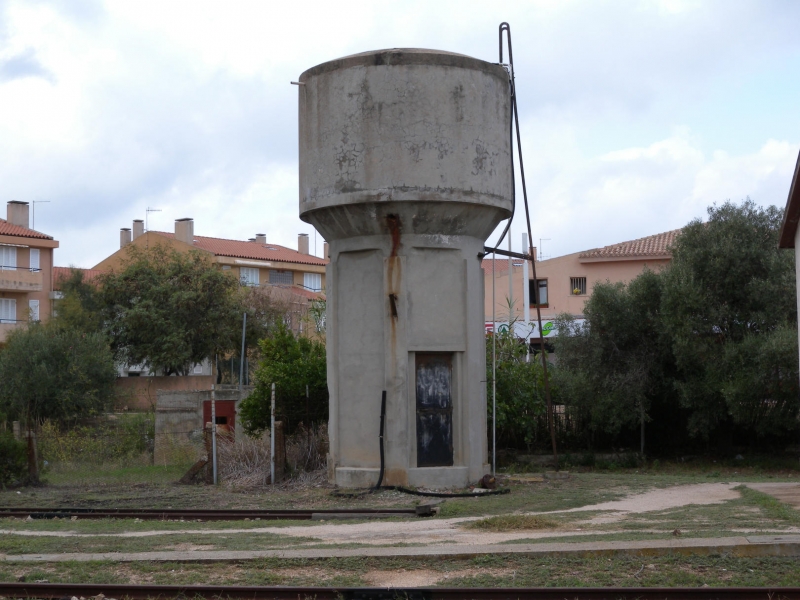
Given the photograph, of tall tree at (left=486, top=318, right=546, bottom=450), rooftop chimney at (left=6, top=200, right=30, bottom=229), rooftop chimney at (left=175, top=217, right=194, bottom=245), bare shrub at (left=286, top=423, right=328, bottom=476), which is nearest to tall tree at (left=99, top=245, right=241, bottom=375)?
rooftop chimney at (left=6, top=200, right=30, bottom=229)

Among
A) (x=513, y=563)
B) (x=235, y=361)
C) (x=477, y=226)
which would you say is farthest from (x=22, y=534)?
(x=235, y=361)

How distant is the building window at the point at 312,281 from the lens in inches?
3250

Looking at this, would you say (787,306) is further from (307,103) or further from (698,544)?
(698,544)

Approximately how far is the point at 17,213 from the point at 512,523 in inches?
2194

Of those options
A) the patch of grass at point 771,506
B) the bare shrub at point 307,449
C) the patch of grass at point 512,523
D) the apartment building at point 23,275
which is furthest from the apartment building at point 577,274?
the patch of grass at point 512,523

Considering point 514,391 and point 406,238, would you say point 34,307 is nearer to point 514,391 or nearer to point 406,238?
point 514,391

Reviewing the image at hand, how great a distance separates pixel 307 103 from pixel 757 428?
48.7 feet

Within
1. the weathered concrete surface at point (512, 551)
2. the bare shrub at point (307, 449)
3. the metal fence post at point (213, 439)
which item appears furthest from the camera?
the bare shrub at point (307, 449)

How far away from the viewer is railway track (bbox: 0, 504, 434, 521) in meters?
15.2

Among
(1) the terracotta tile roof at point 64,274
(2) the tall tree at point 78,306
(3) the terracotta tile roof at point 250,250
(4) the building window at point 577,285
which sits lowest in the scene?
(2) the tall tree at point 78,306

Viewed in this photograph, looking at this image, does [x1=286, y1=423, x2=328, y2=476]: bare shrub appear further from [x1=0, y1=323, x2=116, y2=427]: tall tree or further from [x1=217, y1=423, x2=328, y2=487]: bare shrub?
[x1=0, y1=323, x2=116, y2=427]: tall tree

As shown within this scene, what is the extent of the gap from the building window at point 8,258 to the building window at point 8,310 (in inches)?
74.7

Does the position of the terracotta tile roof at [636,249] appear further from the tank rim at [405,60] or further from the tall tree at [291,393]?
the tank rim at [405,60]

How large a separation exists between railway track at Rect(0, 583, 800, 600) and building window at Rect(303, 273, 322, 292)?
72662 mm
